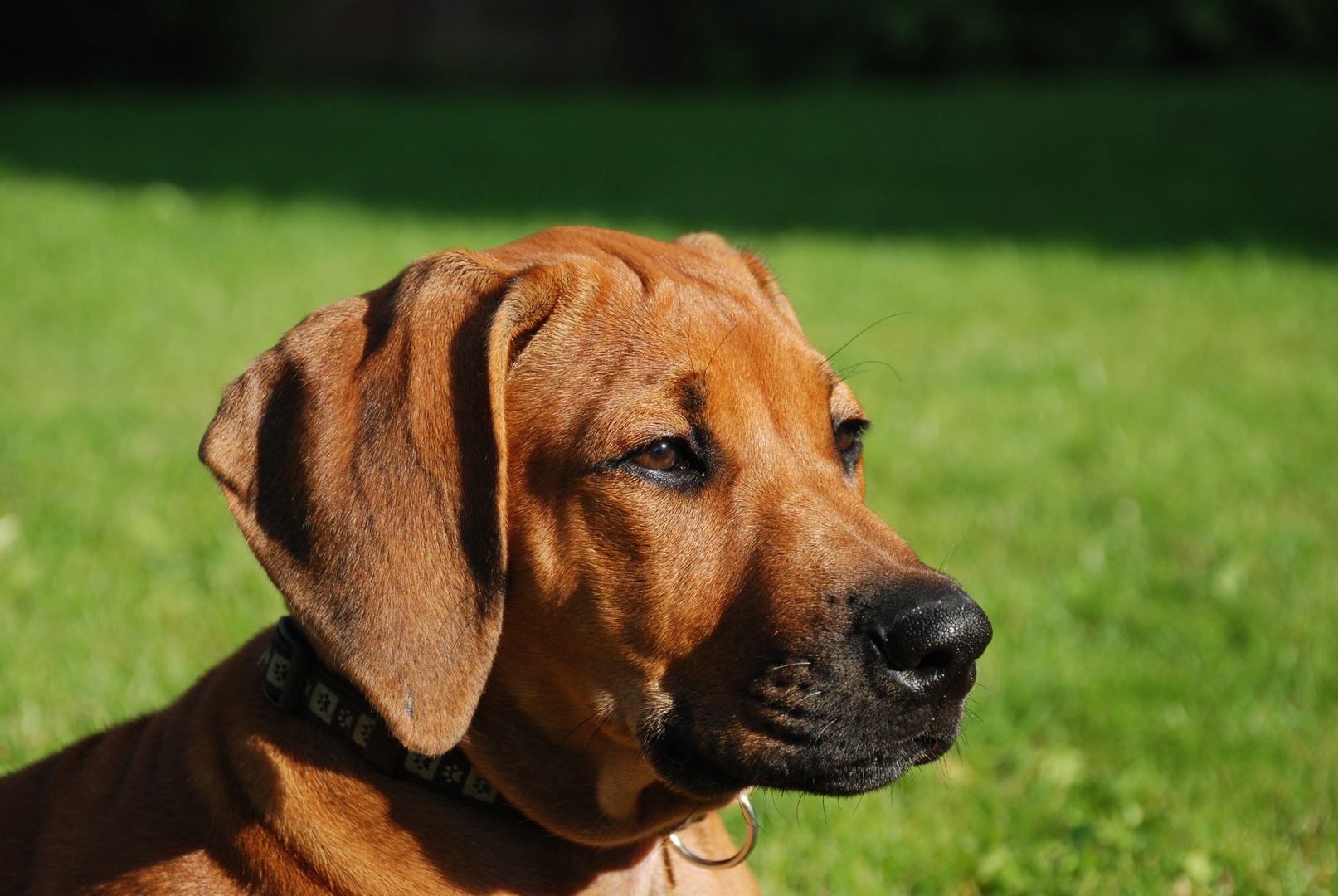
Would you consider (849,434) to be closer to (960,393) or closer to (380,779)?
(380,779)

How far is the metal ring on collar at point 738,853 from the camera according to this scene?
2.92 meters

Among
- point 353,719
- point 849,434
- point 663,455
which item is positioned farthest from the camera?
point 849,434

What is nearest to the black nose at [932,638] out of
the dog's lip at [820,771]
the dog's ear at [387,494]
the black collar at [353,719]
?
the dog's lip at [820,771]

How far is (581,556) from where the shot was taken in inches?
104

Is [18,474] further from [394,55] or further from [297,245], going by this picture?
[394,55]

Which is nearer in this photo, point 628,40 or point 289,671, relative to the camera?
point 289,671

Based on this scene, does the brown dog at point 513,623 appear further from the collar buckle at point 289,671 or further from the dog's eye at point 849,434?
the dog's eye at point 849,434

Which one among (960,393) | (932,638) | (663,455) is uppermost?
(663,455)

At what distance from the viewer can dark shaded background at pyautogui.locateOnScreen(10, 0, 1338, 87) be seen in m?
21.5

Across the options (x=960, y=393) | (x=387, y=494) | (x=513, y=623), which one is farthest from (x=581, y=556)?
(x=960, y=393)

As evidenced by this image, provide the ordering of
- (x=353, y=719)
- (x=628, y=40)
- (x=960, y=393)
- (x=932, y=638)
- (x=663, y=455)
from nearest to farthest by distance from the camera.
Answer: (x=932, y=638) → (x=353, y=719) → (x=663, y=455) → (x=960, y=393) → (x=628, y=40)

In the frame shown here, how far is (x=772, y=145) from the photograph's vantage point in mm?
17250

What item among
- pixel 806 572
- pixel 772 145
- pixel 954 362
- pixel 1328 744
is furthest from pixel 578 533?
pixel 772 145

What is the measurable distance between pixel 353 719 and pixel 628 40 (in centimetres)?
2415
